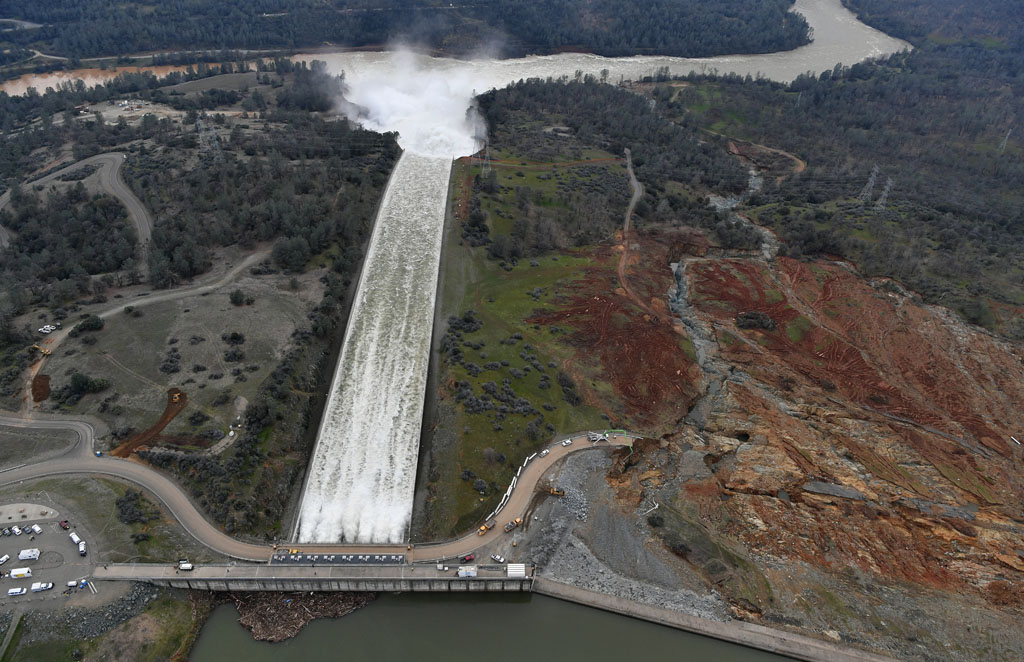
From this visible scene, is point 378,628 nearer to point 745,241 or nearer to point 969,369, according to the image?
point 969,369

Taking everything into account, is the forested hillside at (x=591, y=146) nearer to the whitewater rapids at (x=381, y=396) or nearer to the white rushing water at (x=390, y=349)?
the white rushing water at (x=390, y=349)

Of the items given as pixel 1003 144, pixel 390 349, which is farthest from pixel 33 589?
pixel 1003 144

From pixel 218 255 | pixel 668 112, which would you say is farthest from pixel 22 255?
pixel 668 112

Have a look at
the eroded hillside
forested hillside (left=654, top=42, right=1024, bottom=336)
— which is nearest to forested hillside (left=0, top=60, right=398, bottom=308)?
the eroded hillside

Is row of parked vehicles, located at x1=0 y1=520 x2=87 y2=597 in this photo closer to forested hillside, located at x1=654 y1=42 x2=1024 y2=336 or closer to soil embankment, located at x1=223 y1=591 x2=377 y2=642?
soil embankment, located at x1=223 y1=591 x2=377 y2=642

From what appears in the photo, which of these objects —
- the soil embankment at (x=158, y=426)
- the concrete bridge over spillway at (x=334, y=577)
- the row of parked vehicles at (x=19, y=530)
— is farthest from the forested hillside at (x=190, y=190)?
the concrete bridge over spillway at (x=334, y=577)

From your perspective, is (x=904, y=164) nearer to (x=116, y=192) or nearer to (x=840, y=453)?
(x=840, y=453)
